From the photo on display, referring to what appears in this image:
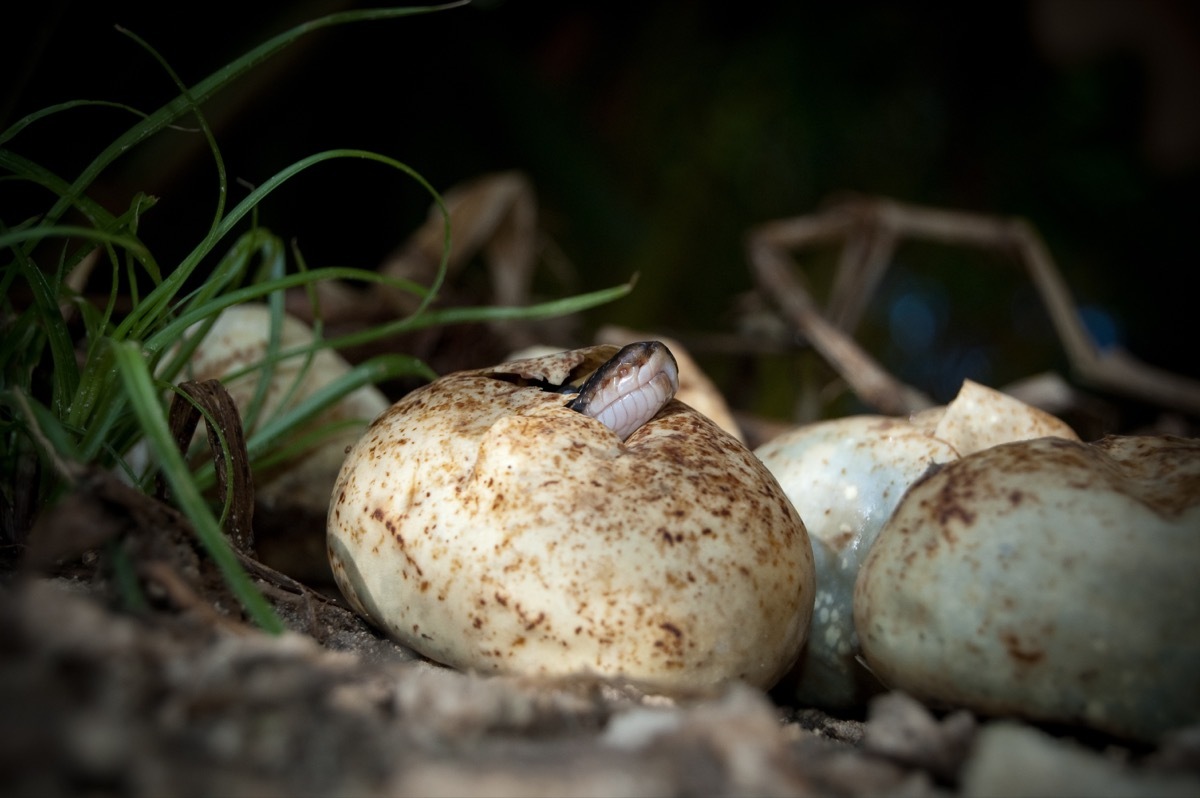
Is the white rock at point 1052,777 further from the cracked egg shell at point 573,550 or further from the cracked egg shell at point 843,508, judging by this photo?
the cracked egg shell at point 843,508

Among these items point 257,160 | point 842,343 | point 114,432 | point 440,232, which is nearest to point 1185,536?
point 114,432

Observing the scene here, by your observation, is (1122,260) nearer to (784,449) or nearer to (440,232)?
(440,232)

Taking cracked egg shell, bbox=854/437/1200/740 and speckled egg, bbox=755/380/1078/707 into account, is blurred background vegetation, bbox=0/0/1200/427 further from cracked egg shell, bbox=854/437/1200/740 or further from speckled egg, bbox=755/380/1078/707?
cracked egg shell, bbox=854/437/1200/740

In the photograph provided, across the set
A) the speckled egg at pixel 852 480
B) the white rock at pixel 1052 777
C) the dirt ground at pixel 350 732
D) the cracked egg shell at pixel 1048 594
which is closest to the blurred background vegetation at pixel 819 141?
the speckled egg at pixel 852 480

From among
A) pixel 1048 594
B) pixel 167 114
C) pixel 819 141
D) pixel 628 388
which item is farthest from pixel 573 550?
pixel 819 141

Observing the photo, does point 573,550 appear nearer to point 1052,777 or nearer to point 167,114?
point 1052,777

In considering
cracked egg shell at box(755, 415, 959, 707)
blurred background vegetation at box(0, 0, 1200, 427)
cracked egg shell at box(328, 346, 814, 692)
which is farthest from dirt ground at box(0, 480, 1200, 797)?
blurred background vegetation at box(0, 0, 1200, 427)
